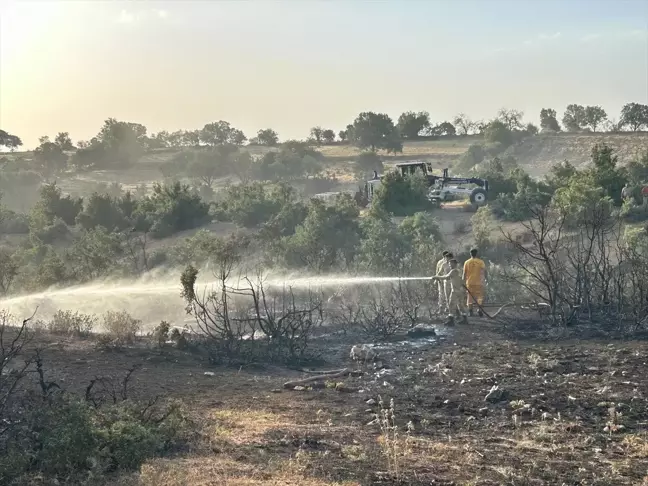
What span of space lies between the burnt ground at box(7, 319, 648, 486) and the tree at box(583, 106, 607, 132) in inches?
2668

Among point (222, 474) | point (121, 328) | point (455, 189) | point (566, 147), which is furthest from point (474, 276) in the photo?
point (566, 147)

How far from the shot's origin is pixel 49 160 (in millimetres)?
68375

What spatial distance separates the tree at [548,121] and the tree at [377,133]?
51.7 ft

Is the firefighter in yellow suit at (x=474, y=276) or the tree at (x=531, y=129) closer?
the firefighter in yellow suit at (x=474, y=276)

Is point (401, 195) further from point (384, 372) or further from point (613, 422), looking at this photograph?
point (613, 422)

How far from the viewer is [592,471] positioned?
6352 mm

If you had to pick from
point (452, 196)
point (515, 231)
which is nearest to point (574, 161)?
point (452, 196)

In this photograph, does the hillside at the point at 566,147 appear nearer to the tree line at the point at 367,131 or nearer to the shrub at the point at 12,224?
the tree line at the point at 367,131

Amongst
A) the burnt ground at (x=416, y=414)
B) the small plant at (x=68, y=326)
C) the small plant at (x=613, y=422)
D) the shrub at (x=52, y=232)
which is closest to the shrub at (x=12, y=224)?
the shrub at (x=52, y=232)

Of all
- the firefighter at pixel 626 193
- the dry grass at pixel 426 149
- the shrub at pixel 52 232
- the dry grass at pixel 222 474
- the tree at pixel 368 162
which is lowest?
the dry grass at pixel 222 474

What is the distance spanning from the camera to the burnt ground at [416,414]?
6.36 m

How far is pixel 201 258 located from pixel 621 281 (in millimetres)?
13387

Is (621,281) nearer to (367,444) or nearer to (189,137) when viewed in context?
(367,444)

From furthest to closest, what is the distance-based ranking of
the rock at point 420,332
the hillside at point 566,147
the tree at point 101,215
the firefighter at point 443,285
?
the hillside at point 566,147, the tree at point 101,215, the firefighter at point 443,285, the rock at point 420,332
